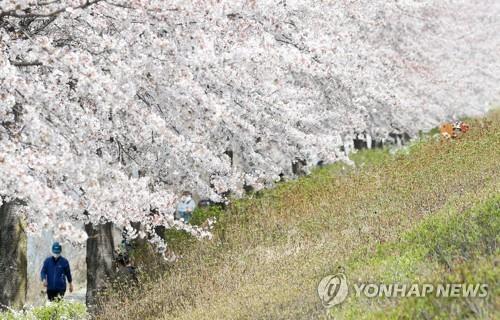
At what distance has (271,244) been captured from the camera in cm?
1209

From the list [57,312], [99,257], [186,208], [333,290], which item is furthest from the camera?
[186,208]

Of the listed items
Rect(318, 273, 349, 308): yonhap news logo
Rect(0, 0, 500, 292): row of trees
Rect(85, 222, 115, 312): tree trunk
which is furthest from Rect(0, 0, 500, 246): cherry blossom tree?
Rect(318, 273, 349, 308): yonhap news logo

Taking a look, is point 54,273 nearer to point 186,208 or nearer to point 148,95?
point 186,208

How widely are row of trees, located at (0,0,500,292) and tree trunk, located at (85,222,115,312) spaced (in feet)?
4.46

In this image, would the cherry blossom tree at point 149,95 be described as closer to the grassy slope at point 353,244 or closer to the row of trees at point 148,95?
the row of trees at point 148,95

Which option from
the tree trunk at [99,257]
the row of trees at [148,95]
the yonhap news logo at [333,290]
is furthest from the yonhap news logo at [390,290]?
the tree trunk at [99,257]

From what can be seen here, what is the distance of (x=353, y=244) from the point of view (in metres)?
9.96

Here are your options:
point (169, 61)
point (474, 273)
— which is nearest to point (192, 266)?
point (169, 61)

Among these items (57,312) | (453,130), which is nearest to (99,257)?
(57,312)

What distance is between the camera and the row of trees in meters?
8.25

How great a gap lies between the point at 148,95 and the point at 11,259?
12.0ft

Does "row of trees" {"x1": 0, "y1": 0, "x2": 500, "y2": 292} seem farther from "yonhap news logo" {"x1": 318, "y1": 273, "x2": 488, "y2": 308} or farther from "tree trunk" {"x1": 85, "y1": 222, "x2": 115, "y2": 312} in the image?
"yonhap news logo" {"x1": 318, "y1": 273, "x2": 488, "y2": 308}

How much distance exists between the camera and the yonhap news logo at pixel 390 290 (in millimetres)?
5930

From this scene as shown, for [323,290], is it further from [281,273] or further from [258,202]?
[258,202]
